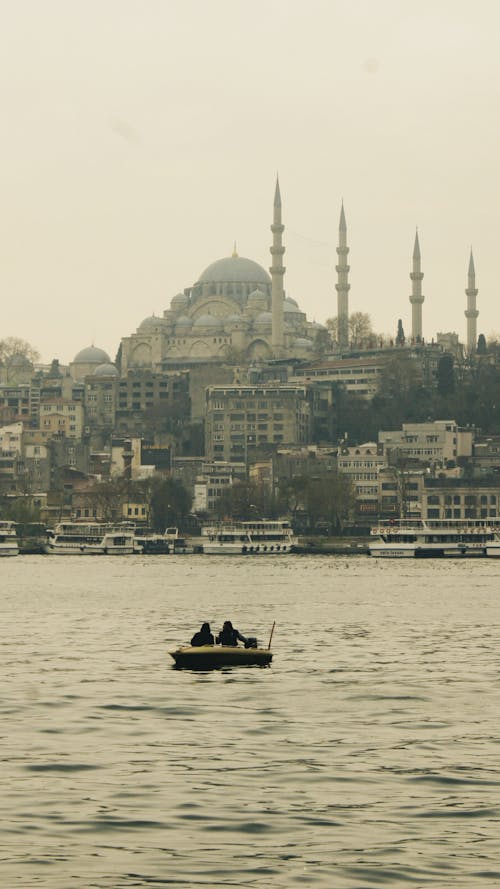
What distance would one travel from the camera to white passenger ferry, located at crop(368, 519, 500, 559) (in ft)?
377

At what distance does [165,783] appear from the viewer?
2506 cm

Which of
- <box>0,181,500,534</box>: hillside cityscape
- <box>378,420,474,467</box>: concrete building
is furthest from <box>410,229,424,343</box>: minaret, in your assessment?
<box>378,420,474,467</box>: concrete building

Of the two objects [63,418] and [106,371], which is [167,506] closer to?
[63,418]

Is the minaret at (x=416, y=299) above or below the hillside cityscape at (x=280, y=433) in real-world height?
above

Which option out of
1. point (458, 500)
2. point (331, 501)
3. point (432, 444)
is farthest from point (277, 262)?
point (331, 501)

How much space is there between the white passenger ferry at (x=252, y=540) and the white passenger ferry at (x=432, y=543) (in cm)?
710

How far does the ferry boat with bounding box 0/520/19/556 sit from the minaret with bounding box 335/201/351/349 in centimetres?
6075

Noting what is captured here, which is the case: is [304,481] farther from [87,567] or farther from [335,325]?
[335,325]

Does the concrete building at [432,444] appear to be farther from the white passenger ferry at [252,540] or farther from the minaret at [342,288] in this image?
the minaret at [342,288]

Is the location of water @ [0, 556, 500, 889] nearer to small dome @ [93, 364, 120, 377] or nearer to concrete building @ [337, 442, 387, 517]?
concrete building @ [337, 442, 387, 517]

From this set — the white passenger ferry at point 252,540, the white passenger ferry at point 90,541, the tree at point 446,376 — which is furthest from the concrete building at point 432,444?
the white passenger ferry at point 90,541

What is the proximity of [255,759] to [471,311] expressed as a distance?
169 m

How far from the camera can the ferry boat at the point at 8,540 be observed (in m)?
125

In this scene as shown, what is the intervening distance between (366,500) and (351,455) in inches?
237
